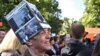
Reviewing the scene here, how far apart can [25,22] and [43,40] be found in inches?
10.0

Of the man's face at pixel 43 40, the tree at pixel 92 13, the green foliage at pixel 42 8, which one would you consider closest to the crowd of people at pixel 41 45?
the man's face at pixel 43 40

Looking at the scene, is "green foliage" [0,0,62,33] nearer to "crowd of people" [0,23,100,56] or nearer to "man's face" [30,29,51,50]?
"crowd of people" [0,23,100,56]

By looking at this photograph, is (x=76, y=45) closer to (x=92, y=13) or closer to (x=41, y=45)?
(x=41, y=45)

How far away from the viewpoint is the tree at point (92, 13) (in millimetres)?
57812

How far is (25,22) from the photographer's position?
13.2 feet

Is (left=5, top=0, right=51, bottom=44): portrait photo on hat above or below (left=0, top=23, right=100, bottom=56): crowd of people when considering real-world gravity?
above

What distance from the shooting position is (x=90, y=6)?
59344 mm

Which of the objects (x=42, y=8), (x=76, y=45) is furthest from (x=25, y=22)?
(x=42, y=8)

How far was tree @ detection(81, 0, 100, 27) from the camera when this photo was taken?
5781 centimetres

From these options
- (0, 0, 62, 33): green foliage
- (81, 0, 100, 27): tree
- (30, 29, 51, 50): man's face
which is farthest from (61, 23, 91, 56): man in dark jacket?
(81, 0, 100, 27): tree

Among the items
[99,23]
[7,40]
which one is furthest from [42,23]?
[99,23]

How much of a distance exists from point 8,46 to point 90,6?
54.5 m

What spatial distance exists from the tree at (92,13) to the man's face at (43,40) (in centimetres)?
5314

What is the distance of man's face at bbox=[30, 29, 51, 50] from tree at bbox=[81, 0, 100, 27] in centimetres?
5314
